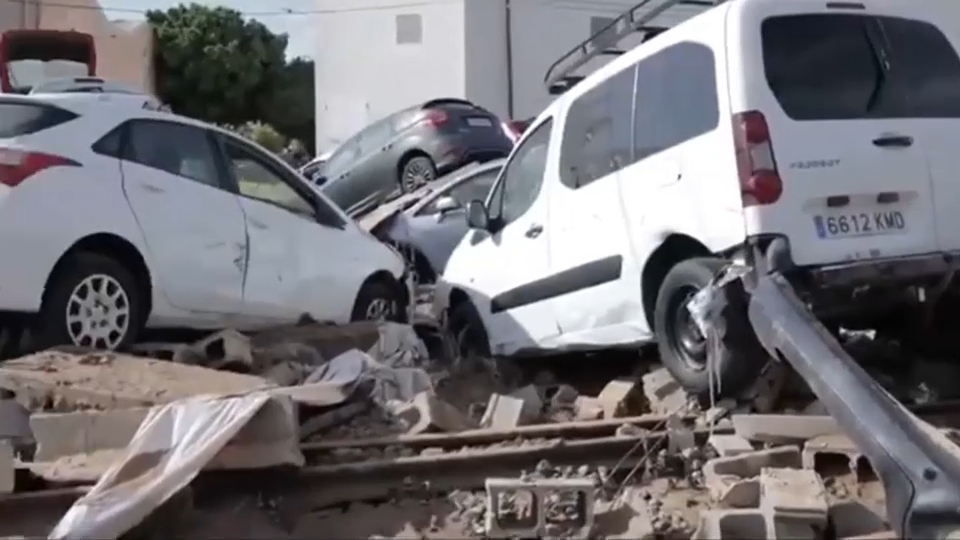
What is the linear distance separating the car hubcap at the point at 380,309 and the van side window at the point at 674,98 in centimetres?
344

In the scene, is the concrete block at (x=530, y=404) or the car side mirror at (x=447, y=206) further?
the car side mirror at (x=447, y=206)

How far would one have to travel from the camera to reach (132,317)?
786 centimetres

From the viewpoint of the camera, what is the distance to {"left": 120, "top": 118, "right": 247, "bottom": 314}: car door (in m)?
8.01

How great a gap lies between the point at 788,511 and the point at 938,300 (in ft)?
9.14

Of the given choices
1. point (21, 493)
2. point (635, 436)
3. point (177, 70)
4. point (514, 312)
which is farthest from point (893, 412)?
point (177, 70)

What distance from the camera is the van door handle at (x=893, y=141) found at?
6344 mm

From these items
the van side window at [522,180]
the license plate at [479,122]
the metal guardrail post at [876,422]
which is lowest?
the metal guardrail post at [876,422]

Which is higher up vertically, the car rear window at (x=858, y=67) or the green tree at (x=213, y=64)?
the green tree at (x=213, y=64)

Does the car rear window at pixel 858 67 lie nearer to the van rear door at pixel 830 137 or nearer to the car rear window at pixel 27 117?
the van rear door at pixel 830 137

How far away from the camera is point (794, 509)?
473 cm

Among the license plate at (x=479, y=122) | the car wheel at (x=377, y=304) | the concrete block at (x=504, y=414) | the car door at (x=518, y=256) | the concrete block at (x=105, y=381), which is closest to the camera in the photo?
the concrete block at (x=105, y=381)

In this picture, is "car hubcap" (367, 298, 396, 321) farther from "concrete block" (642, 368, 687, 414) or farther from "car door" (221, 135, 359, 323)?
"concrete block" (642, 368, 687, 414)

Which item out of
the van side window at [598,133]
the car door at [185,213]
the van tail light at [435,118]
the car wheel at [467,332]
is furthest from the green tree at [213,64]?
the van side window at [598,133]

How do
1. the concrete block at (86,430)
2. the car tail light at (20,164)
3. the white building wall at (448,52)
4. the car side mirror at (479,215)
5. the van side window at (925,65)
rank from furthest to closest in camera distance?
the white building wall at (448,52) < the car side mirror at (479,215) < the car tail light at (20,164) < the van side window at (925,65) < the concrete block at (86,430)
